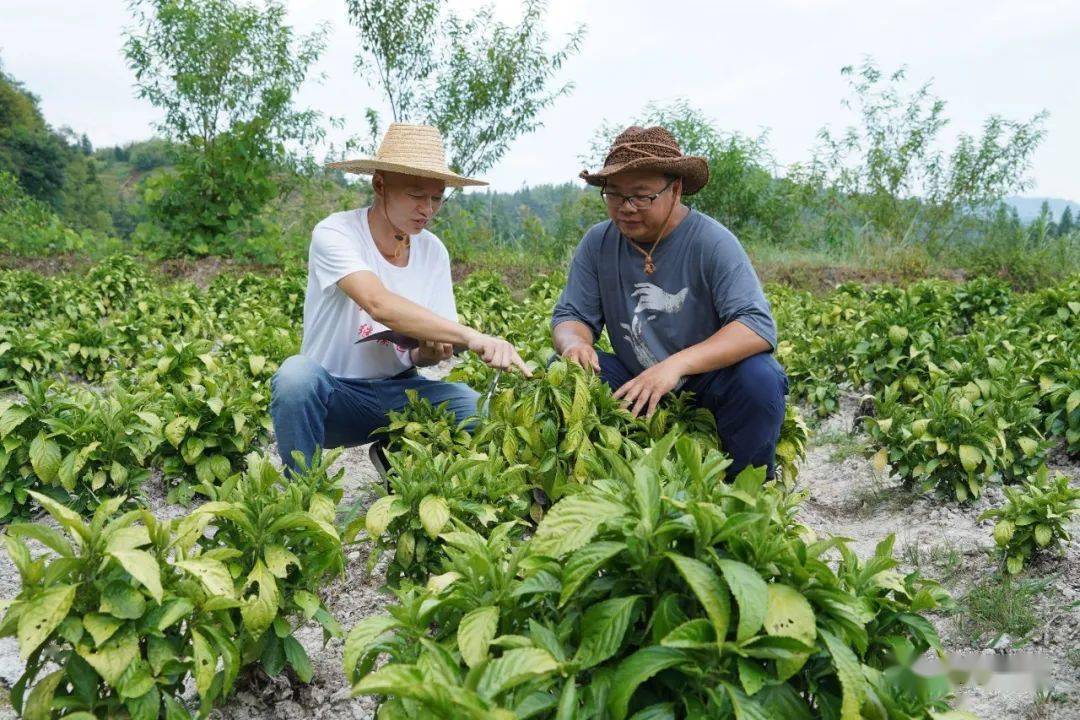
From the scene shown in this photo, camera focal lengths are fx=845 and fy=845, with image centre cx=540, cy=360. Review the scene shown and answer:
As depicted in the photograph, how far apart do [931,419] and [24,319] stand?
6707mm

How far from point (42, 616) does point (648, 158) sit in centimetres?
223

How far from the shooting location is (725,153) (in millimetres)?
13211

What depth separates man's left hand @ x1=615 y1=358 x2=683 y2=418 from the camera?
2.82m

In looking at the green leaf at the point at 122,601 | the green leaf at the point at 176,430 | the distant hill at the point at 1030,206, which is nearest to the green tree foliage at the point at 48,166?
the distant hill at the point at 1030,206

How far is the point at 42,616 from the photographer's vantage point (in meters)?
1.49

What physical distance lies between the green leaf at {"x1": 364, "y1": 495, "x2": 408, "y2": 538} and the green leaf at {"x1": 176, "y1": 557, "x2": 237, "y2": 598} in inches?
21.8

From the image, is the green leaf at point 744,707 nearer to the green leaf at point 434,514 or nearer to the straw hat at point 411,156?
the green leaf at point 434,514

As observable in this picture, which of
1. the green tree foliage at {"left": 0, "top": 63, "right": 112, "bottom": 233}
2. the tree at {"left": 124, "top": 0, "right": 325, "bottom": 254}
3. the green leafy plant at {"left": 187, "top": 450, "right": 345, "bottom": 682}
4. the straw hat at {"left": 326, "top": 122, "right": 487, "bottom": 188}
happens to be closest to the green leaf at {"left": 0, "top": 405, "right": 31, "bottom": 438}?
the green leafy plant at {"left": 187, "top": 450, "right": 345, "bottom": 682}

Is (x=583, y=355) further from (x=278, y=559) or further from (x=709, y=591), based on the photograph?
(x=709, y=591)

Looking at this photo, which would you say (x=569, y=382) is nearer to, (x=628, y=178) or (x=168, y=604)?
(x=628, y=178)

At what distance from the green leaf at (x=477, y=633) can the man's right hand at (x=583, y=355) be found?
1633 millimetres

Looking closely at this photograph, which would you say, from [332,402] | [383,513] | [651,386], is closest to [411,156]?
[332,402]

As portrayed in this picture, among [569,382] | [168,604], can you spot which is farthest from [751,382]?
[168,604]

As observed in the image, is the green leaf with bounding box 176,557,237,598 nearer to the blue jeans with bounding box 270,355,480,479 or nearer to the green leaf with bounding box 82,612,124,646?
the green leaf with bounding box 82,612,124,646
